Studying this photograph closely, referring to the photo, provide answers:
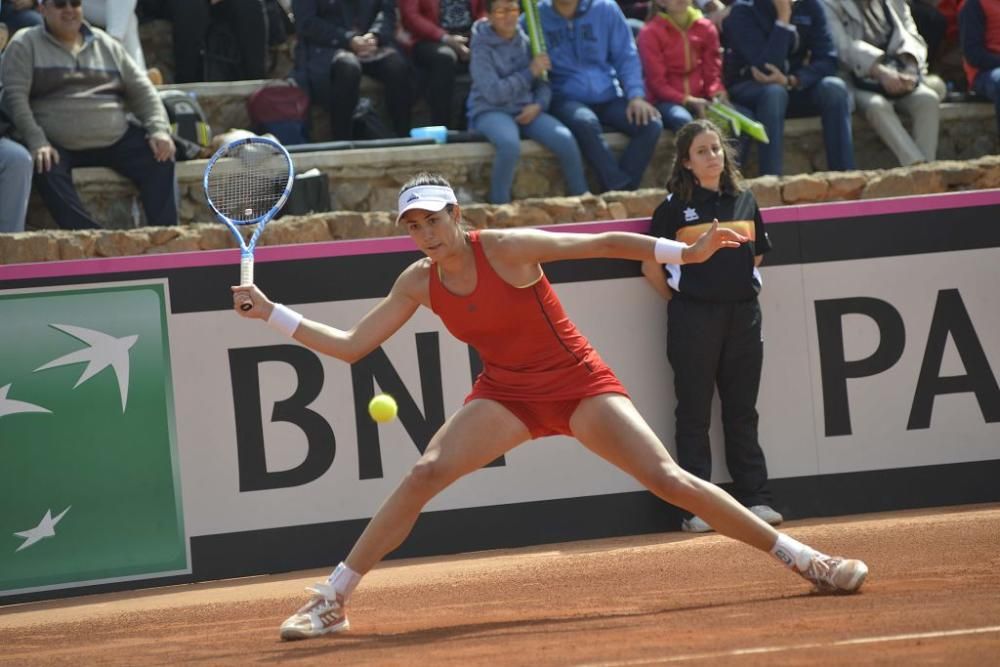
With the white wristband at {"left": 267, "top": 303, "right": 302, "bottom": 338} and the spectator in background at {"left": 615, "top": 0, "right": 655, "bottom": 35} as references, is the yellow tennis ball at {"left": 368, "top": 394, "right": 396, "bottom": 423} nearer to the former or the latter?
the white wristband at {"left": 267, "top": 303, "right": 302, "bottom": 338}

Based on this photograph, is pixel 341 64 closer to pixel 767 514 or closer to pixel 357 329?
pixel 767 514

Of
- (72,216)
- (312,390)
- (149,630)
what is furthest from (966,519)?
(72,216)

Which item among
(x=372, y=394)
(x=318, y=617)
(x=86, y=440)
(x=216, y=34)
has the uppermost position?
(x=216, y=34)

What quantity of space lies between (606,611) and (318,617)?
1211mm

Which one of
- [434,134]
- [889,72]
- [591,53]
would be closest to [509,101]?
[434,134]

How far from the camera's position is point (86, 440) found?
788cm

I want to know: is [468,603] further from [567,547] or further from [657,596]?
[567,547]

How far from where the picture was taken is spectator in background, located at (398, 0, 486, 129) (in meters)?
10.5

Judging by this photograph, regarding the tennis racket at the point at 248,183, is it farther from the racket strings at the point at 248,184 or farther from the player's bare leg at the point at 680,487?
the player's bare leg at the point at 680,487

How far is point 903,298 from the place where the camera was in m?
8.50

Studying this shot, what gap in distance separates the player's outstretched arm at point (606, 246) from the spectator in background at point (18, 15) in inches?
213

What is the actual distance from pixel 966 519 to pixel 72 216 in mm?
5712

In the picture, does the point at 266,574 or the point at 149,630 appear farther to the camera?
the point at 266,574

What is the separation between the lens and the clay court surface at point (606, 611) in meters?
4.98
